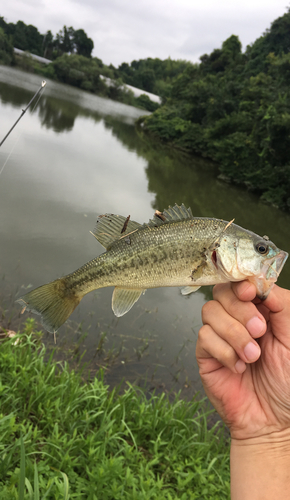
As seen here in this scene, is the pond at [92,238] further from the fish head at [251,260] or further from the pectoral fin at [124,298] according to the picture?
the fish head at [251,260]

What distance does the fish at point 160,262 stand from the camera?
1.62 meters

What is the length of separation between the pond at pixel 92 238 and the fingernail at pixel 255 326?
2.79 metres

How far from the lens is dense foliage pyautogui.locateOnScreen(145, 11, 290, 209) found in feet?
65.7

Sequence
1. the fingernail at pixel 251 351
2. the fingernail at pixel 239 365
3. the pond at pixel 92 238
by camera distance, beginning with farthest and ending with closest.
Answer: the pond at pixel 92 238
the fingernail at pixel 239 365
the fingernail at pixel 251 351

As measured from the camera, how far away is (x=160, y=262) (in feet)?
5.70

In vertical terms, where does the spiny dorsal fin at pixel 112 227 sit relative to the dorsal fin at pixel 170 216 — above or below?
below

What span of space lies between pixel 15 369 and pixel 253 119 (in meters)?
26.2

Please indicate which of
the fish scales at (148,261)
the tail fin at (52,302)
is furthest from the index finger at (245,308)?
the tail fin at (52,302)

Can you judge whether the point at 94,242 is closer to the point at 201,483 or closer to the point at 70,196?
the point at 70,196

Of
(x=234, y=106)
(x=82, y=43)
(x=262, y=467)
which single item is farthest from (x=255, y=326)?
(x=82, y=43)

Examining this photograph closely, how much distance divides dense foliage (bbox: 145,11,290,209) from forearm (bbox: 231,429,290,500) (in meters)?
Result: 19.4

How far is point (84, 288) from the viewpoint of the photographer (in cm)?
176

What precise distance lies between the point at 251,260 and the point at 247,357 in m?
0.53

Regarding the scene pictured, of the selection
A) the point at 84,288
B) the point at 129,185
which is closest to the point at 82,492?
the point at 84,288
